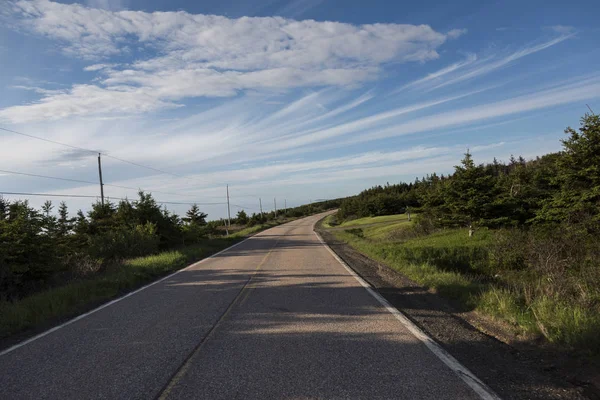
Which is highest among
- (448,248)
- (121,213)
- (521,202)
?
(121,213)

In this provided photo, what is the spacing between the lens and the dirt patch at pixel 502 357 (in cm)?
407

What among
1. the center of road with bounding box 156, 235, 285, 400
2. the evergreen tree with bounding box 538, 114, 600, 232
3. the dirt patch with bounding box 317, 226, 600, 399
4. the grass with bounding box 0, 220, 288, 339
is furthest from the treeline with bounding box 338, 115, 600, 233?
the grass with bounding box 0, 220, 288, 339

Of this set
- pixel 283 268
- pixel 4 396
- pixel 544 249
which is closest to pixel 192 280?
pixel 283 268

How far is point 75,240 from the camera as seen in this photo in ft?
86.7

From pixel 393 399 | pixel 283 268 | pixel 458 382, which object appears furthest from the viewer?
pixel 283 268

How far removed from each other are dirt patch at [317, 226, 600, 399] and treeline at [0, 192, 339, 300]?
10.8 metres

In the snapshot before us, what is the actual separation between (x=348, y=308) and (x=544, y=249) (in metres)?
8.82

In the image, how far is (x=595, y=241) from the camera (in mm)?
14680

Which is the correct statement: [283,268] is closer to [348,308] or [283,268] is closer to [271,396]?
[348,308]

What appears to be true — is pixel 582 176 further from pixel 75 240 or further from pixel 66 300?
pixel 75 240

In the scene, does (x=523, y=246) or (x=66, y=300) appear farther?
(x=523, y=246)

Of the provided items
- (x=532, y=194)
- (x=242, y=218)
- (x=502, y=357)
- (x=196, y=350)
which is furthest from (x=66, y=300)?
(x=242, y=218)

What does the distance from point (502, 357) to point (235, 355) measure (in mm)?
3282

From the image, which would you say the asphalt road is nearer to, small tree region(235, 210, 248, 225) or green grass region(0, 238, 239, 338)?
green grass region(0, 238, 239, 338)
